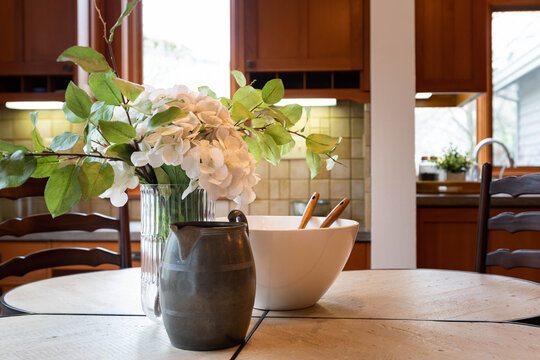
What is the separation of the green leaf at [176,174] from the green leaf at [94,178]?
0.32 ft

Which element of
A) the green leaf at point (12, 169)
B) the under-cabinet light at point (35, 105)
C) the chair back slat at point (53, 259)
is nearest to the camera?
the green leaf at point (12, 169)

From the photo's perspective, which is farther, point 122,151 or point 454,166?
point 454,166

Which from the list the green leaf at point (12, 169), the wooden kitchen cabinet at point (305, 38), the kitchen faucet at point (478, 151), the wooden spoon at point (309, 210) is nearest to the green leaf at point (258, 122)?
the wooden spoon at point (309, 210)

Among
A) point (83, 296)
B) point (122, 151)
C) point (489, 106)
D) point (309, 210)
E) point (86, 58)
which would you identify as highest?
point (489, 106)

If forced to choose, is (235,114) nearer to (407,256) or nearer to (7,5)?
(407,256)

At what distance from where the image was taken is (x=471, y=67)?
2.87 m

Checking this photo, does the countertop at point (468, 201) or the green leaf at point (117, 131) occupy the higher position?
the green leaf at point (117, 131)

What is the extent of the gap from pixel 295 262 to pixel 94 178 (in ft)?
1.11

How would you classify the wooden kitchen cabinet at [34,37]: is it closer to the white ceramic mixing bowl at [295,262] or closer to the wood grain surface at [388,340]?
the white ceramic mixing bowl at [295,262]

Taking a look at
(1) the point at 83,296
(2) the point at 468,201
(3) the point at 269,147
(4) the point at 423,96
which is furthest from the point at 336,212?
(4) the point at 423,96

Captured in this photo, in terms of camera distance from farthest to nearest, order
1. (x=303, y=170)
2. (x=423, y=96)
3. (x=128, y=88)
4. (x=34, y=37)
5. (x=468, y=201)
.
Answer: (x=423, y=96)
(x=303, y=170)
(x=34, y=37)
(x=468, y=201)
(x=128, y=88)

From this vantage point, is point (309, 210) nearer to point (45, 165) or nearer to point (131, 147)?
point (131, 147)

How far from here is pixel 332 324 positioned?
2.57ft

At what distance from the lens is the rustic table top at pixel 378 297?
0.85 meters
